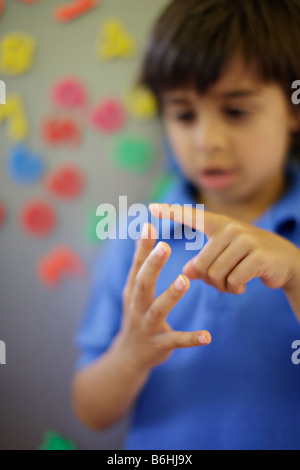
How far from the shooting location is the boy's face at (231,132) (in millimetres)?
518

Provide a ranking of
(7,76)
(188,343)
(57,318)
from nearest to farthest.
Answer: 1. (188,343)
2. (7,76)
3. (57,318)

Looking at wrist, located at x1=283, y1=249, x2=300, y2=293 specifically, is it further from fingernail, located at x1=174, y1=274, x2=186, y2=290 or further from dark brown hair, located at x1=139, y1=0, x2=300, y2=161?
dark brown hair, located at x1=139, y1=0, x2=300, y2=161

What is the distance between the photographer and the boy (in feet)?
1.34

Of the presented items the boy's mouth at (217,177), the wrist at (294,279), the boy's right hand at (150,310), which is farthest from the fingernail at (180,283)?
the boy's mouth at (217,177)

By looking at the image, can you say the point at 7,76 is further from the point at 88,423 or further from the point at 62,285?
the point at 88,423

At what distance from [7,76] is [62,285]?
0.29 m

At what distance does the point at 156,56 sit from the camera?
562 millimetres

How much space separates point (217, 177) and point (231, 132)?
0.06 metres

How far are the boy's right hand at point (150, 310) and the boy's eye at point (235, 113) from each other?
22 centimetres

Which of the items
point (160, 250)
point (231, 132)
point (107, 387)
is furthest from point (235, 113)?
point (107, 387)

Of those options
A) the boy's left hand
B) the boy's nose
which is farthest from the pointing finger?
the boy's nose

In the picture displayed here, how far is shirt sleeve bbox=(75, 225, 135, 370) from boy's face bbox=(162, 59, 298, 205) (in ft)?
0.45

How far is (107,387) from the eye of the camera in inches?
21.7

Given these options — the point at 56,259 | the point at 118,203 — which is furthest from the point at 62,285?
the point at 118,203
